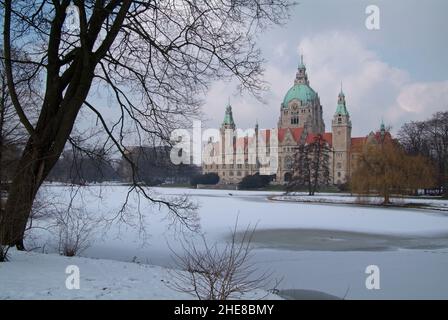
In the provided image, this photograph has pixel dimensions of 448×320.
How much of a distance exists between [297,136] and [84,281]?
93.7 meters

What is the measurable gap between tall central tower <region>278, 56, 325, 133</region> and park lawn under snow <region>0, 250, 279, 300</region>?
9436 centimetres

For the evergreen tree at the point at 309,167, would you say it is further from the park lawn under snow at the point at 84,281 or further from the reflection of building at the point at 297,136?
the park lawn under snow at the point at 84,281

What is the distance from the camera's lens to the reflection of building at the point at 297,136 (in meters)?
88.9

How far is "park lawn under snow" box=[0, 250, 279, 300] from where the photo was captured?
17.3 ft

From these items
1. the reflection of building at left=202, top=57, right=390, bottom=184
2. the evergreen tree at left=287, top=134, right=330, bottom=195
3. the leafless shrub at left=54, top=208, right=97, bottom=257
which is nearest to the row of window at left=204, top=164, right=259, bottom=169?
the reflection of building at left=202, top=57, right=390, bottom=184

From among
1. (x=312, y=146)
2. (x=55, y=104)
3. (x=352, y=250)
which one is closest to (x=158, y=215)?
(x=352, y=250)

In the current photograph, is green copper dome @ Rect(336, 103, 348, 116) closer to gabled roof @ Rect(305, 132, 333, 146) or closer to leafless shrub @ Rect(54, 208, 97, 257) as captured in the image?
gabled roof @ Rect(305, 132, 333, 146)

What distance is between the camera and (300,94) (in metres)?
106

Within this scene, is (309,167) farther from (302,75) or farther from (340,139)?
(302,75)

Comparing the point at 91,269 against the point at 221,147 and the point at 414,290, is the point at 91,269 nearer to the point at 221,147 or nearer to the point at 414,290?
the point at 414,290

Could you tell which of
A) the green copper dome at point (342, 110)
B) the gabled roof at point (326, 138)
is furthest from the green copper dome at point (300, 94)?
the green copper dome at point (342, 110)

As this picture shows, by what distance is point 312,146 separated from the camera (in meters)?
55.2

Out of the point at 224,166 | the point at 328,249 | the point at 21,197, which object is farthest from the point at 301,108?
the point at 21,197
